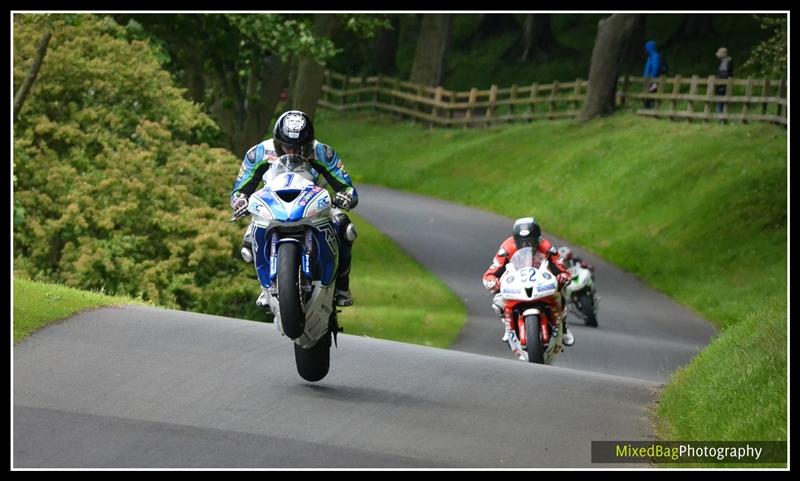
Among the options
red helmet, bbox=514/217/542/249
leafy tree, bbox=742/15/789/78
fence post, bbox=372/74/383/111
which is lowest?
red helmet, bbox=514/217/542/249

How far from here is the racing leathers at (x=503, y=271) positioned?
54.9 ft

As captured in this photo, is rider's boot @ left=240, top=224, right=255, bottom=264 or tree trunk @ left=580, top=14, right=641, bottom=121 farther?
tree trunk @ left=580, top=14, right=641, bottom=121

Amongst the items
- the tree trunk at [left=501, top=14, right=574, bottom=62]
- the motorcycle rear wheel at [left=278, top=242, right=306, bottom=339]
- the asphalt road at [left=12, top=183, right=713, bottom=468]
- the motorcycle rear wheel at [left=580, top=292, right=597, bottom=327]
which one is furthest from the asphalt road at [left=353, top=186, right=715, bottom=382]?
the tree trunk at [left=501, top=14, right=574, bottom=62]

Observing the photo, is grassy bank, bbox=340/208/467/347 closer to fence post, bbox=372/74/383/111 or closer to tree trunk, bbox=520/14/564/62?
fence post, bbox=372/74/383/111

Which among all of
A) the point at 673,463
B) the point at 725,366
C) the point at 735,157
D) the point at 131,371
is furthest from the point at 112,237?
the point at 735,157

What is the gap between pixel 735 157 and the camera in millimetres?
38875

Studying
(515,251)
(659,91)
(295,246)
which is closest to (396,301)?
(515,251)

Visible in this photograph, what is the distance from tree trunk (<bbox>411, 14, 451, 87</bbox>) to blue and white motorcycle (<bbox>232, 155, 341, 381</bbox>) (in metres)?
44.5

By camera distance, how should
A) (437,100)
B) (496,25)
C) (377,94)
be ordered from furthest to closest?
(496,25) < (377,94) < (437,100)

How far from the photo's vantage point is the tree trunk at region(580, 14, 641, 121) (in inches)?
1804

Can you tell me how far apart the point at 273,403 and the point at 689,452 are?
3.01 metres

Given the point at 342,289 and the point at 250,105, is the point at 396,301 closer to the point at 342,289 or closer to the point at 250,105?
the point at 250,105

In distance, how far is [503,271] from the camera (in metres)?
17.0
